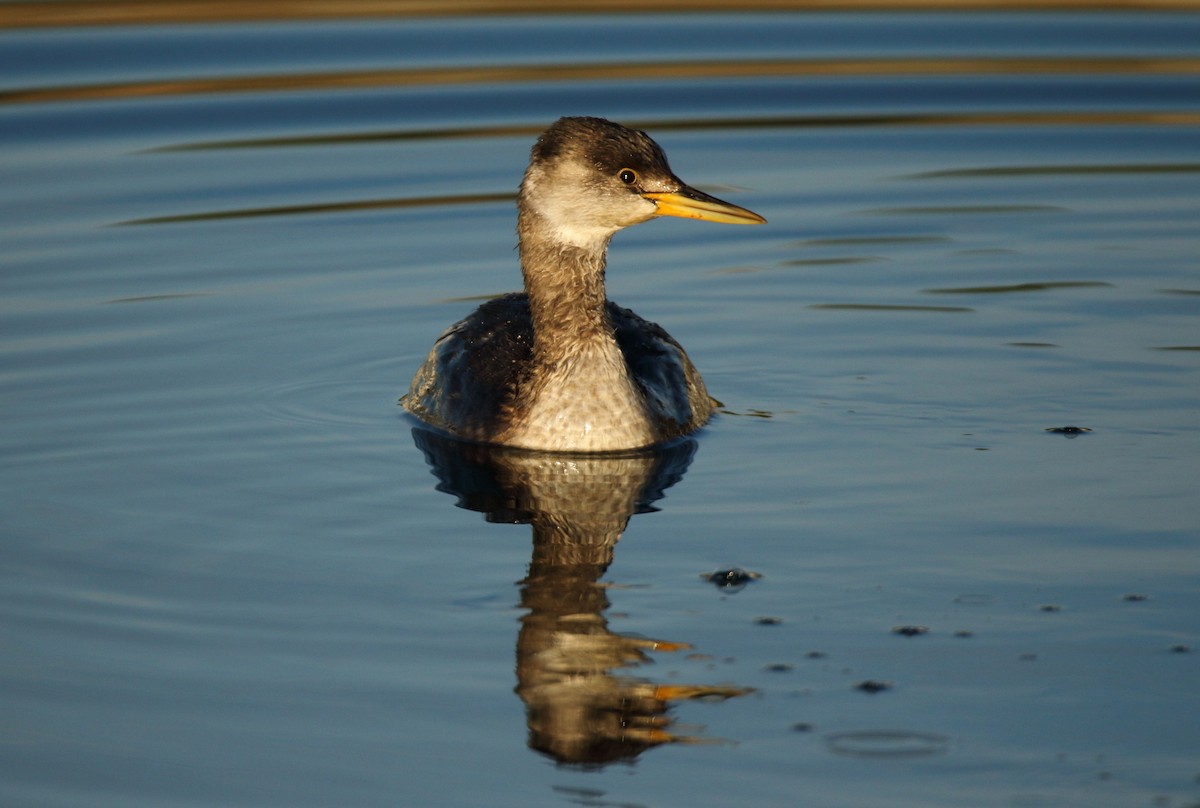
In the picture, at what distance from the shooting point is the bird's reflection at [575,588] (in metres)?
6.56

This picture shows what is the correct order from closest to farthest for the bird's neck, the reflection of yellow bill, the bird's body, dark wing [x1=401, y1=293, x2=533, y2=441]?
the reflection of yellow bill, the bird's body, the bird's neck, dark wing [x1=401, y1=293, x2=533, y2=441]

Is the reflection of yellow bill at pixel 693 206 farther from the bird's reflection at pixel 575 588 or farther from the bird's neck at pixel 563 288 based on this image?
the bird's reflection at pixel 575 588

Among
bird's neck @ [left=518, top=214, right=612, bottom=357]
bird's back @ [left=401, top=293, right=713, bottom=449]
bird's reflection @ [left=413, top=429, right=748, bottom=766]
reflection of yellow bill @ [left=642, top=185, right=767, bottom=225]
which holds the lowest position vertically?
bird's reflection @ [left=413, top=429, right=748, bottom=766]

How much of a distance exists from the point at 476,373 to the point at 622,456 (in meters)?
1.07

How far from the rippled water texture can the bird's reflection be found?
0.03 m

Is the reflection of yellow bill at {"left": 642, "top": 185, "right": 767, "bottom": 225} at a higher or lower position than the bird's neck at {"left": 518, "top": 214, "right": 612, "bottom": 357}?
higher

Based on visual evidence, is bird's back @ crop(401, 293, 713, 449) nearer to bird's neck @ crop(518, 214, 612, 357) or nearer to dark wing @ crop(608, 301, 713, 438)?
dark wing @ crop(608, 301, 713, 438)

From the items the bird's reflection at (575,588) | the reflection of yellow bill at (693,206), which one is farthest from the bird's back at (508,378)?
the reflection of yellow bill at (693,206)

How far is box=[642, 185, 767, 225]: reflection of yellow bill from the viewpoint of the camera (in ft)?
32.6

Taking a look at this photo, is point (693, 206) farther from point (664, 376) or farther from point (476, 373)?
point (476, 373)

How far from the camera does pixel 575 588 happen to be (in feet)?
25.8

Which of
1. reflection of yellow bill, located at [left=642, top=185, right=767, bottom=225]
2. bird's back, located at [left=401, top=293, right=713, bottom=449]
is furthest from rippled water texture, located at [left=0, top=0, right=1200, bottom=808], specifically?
reflection of yellow bill, located at [left=642, top=185, right=767, bottom=225]

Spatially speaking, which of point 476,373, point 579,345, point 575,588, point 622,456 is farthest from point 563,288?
point 575,588

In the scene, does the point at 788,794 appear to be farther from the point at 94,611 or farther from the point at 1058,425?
the point at 1058,425
